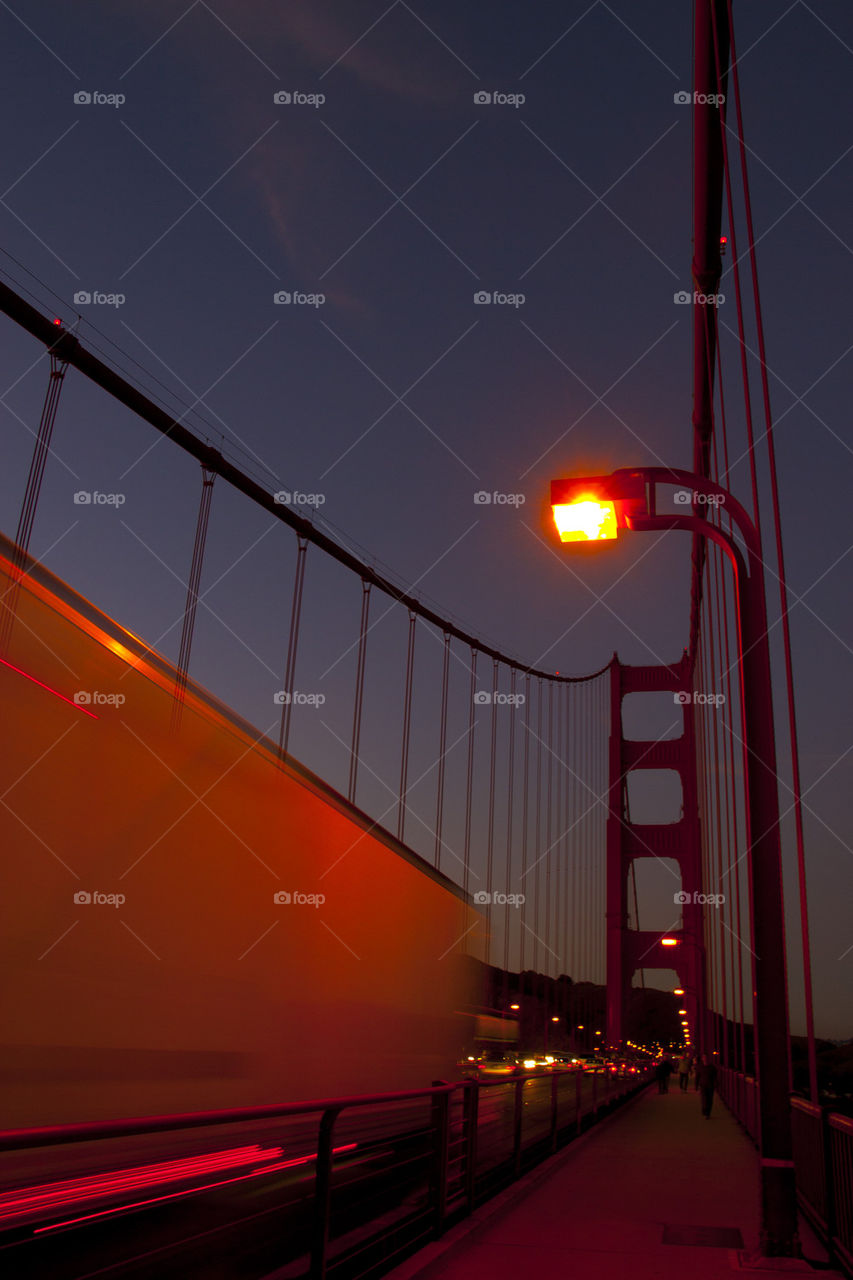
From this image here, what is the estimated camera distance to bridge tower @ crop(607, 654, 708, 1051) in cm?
3119

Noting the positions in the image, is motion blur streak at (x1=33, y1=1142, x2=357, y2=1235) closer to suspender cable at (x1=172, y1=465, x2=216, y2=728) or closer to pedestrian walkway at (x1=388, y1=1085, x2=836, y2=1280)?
pedestrian walkway at (x1=388, y1=1085, x2=836, y2=1280)

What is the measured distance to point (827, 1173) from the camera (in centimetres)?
432

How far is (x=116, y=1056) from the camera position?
12.1 feet

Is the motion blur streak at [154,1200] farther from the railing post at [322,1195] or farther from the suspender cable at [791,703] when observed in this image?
the suspender cable at [791,703]

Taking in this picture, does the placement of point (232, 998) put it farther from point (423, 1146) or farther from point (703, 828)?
point (703, 828)

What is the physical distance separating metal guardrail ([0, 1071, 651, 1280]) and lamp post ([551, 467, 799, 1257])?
1.36 metres

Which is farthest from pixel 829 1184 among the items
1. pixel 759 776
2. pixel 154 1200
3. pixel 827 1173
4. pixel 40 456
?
pixel 40 456

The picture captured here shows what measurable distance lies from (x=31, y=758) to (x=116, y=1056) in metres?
1.11

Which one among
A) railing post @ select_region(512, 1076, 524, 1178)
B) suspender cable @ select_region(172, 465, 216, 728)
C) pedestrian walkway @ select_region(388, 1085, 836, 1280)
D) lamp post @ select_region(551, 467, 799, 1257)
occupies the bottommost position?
pedestrian walkway @ select_region(388, 1085, 836, 1280)

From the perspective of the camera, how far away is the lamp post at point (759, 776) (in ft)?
13.7

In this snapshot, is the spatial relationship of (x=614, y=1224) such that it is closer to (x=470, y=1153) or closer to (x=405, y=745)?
(x=470, y=1153)

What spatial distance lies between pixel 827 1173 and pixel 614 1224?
112 cm

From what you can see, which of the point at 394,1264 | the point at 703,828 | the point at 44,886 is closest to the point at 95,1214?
the point at 44,886

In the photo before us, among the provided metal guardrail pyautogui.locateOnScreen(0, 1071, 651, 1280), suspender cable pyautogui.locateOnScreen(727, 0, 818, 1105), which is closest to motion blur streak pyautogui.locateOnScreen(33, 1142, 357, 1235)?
metal guardrail pyautogui.locateOnScreen(0, 1071, 651, 1280)
